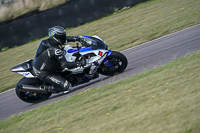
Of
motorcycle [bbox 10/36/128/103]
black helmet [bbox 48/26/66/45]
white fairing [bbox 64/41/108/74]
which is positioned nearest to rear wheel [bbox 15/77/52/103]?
motorcycle [bbox 10/36/128/103]

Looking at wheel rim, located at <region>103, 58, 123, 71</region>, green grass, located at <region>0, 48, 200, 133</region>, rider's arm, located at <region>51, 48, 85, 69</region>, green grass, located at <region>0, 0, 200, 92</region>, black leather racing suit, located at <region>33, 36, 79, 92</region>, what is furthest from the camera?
green grass, located at <region>0, 0, 200, 92</region>

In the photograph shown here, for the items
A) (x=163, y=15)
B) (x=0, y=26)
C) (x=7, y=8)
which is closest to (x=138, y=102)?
(x=163, y=15)

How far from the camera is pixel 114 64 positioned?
6902mm

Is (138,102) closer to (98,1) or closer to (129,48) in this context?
(129,48)

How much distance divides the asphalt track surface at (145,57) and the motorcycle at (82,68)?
0.99 ft

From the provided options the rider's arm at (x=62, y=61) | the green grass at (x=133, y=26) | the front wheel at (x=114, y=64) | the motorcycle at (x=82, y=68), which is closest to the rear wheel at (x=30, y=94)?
Answer: the motorcycle at (x=82, y=68)

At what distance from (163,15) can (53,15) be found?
6174 mm

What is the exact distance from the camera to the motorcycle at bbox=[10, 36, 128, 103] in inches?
260

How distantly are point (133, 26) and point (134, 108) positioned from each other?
27.6 feet

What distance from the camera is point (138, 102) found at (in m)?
4.58

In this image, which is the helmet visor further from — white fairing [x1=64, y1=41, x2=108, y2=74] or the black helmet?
white fairing [x1=64, y1=41, x2=108, y2=74]

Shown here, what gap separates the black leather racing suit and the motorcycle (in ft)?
0.50

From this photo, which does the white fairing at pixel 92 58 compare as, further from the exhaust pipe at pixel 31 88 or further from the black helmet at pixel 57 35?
the exhaust pipe at pixel 31 88

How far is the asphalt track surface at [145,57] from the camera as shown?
6.91 metres
